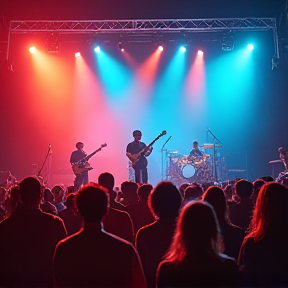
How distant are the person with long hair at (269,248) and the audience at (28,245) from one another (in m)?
1.55

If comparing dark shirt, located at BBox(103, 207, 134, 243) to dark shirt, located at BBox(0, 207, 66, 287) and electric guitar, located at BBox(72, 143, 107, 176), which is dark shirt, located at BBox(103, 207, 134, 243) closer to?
dark shirt, located at BBox(0, 207, 66, 287)

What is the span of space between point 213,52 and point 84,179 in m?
8.74

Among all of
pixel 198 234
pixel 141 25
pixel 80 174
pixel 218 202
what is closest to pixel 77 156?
pixel 80 174

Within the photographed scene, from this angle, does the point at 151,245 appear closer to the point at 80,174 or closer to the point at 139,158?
the point at 139,158

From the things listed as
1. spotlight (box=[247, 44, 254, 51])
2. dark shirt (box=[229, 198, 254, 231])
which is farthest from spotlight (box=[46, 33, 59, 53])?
dark shirt (box=[229, 198, 254, 231])

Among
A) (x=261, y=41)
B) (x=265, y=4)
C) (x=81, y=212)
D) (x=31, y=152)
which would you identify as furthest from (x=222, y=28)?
(x=81, y=212)

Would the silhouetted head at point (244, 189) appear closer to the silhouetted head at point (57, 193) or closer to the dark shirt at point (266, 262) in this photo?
the dark shirt at point (266, 262)

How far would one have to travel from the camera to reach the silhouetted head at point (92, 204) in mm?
2410

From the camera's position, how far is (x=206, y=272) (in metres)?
2.02

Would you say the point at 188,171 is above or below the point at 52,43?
below

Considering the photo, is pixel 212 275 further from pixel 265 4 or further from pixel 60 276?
pixel 265 4

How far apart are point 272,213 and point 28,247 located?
1967 mm

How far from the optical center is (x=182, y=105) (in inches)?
709

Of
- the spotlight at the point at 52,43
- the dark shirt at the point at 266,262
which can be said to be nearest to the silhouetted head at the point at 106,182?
the dark shirt at the point at 266,262
